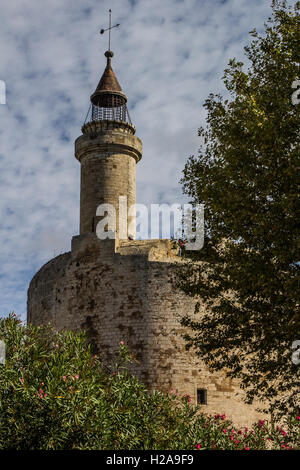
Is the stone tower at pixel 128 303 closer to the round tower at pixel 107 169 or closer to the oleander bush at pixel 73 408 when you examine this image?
the round tower at pixel 107 169

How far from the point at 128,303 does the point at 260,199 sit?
10.8 m

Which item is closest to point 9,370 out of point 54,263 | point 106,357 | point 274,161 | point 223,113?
point 274,161

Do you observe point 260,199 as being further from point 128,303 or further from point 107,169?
point 107,169

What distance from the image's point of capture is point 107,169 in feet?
92.7

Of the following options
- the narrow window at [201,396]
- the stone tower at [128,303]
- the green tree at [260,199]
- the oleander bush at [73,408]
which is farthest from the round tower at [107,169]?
the oleander bush at [73,408]

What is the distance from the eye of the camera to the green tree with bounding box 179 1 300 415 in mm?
13680

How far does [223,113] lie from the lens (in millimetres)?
16000

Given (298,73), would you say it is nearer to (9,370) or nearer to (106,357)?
(9,370)

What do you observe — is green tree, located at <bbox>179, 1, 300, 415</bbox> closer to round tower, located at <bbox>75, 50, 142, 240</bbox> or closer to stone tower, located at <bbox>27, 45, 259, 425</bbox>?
stone tower, located at <bbox>27, 45, 259, 425</bbox>

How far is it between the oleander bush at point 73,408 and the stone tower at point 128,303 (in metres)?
8.93

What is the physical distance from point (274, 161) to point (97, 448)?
7201 millimetres

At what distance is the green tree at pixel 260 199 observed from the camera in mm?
13680

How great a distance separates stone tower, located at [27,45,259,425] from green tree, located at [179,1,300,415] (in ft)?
23.0
